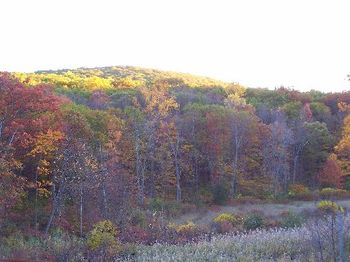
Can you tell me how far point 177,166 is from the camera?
39812mm

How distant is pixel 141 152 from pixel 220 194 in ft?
23.0

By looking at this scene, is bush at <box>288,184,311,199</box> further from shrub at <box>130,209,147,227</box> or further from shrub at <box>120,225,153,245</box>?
shrub at <box>120,225,153,245</box>

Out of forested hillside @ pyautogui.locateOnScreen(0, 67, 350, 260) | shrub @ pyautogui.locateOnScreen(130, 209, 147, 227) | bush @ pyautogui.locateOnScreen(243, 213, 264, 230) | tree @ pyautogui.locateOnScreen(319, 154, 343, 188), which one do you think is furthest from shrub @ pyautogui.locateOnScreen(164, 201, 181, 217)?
tree @ pyautogui.locateOnScreen(319, 154, 343, 188)

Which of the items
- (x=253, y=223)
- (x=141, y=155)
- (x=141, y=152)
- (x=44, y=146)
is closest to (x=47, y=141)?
(x=44, y=146)

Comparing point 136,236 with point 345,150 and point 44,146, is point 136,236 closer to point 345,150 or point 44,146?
point 44,146

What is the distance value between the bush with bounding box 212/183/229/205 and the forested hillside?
78mm

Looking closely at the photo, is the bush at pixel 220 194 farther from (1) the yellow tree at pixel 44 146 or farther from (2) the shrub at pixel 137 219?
(1) the yellow tree at pixel 44 146

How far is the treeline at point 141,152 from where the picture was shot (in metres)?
22.2

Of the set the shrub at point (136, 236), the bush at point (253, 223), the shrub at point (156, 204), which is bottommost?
the shrub at point (156, 204)

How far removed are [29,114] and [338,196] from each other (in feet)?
77.3

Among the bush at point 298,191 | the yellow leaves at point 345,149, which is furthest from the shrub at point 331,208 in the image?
the yellow leaves at point 345,149

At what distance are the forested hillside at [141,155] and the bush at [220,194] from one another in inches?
3.1

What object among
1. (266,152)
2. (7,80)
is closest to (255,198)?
(266,152)

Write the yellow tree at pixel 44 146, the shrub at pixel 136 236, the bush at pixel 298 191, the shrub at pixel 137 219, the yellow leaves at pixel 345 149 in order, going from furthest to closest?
the yellow leaves at pixel 345 149
the bush at pixel 298 191
the yellow tree at pixel 44 146
the shrub at pixel 137 219
the shrub at pixel 136 236
